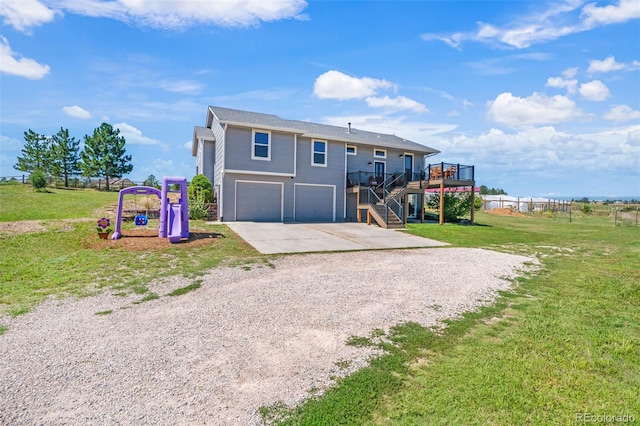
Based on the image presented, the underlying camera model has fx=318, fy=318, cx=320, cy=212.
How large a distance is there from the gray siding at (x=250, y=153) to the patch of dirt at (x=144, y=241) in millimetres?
5519

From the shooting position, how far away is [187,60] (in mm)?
14320

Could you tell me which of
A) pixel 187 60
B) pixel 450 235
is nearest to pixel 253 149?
pixel 187 60

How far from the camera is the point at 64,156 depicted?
3669 cm

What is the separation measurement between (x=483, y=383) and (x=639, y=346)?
246 cm

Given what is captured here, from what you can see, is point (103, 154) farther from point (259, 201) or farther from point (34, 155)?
point (259, 201)

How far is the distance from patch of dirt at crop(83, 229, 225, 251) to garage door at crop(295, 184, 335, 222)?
7.16m

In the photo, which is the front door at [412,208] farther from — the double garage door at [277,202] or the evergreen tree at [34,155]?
the evergreen tree at [34,155]

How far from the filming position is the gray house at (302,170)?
1645 cm

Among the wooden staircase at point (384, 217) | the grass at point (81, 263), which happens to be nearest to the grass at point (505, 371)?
the grass at point (81, 263)

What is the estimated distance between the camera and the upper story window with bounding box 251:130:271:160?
16.7 m

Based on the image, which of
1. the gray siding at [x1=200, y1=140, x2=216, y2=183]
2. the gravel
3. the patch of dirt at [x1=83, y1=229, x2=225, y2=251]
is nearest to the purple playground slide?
the patch of dirt at [x1=83, y1=229, x2=225, y2=251]

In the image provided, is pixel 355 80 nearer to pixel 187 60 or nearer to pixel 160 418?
pixel 187 60

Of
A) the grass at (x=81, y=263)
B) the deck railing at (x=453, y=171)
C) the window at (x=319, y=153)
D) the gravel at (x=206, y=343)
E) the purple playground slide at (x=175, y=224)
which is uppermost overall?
the window at (x=319, y=153)

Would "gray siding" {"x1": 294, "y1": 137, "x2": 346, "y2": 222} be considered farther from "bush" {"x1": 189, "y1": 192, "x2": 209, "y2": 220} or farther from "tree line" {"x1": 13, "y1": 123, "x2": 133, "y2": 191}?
"tree line" {"x1": 13, "y1": 123, "x2": 133, "y2": 191}
